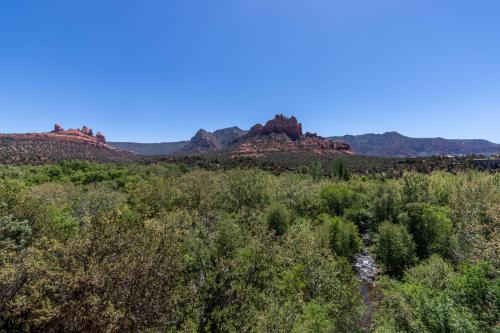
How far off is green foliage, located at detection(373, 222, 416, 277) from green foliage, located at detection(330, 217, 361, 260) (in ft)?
12.4

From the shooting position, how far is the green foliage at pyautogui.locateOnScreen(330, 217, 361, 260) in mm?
40781

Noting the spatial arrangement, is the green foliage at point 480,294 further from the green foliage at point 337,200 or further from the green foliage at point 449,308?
the green foliage at point 337,200

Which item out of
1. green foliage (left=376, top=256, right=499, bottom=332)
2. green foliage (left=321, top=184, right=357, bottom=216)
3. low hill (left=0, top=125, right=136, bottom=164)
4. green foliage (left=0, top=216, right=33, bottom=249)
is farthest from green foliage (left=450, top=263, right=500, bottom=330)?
low hill (left=0, top=125, right=136, bottom=164)

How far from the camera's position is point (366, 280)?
128ft

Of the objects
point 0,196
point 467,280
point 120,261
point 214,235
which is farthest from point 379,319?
point 0,196

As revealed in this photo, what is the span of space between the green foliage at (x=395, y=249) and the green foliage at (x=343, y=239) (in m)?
3.77

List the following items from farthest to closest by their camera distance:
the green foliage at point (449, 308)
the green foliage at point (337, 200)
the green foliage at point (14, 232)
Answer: the green foliage at point (337, 200) → the green foliage at point (14, 232) → the green foliage at point (449, 308)

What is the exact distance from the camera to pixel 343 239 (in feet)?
134

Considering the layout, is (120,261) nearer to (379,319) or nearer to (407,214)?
(379,319)

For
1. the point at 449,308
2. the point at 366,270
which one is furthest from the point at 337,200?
the point at 449,308

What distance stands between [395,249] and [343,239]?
6.72 m

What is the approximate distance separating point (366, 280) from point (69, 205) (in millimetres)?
45584

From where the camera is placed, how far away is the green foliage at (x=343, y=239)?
40.8 metres

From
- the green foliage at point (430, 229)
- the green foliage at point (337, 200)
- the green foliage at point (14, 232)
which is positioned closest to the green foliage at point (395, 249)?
the green foliage at point (430, 229)
